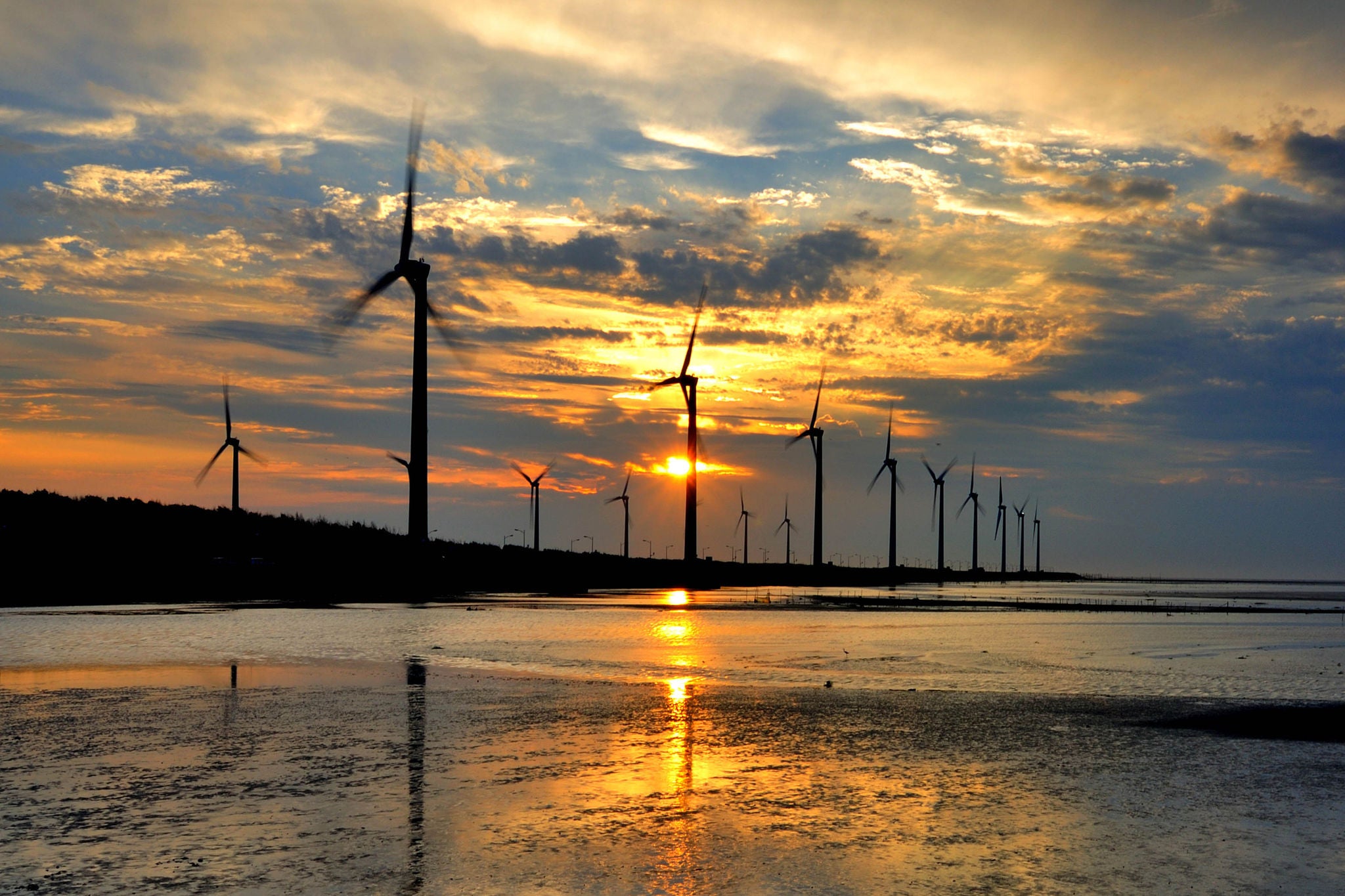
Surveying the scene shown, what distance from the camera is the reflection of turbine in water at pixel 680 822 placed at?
880 cm

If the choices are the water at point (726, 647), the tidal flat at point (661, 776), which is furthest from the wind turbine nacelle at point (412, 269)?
the tidal flat at point (661, 776)

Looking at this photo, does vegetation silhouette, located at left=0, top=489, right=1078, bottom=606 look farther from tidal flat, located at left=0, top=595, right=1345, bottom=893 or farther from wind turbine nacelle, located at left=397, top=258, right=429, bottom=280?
tidal flat, located at left=0, top=595, right=1345, bottom=893

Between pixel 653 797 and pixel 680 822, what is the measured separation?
117 cm

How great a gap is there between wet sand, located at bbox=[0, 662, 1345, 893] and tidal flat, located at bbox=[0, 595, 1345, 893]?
0.05 m

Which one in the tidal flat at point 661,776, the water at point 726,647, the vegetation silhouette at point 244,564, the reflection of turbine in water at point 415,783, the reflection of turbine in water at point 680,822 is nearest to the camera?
the reflection of turbine in water at point 680,822

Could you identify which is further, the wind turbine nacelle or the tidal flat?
the wind turbine nacelle

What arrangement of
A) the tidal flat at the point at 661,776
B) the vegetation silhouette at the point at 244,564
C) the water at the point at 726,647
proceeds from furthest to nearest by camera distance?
1. the vegetation silhouette at the point at 244,564
2. the water at the point at 726,647
3. the tidal flat at the point at 661,776

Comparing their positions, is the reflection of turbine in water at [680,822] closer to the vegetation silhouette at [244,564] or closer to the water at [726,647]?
the water at [726,647]

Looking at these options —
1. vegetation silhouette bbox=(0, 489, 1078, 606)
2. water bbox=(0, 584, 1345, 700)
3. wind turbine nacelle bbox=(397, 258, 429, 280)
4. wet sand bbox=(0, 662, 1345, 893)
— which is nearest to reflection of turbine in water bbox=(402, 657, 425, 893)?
wet sand bbox=(0, 662, 1345, 893)

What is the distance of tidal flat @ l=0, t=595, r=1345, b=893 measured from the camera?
9.12 metres

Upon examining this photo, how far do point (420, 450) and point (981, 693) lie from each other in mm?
54320

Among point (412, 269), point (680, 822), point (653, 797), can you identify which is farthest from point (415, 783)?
point (412, 269)

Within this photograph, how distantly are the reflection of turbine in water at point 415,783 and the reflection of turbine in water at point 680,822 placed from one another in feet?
6.03

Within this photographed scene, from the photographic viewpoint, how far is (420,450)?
7156 centimetres
